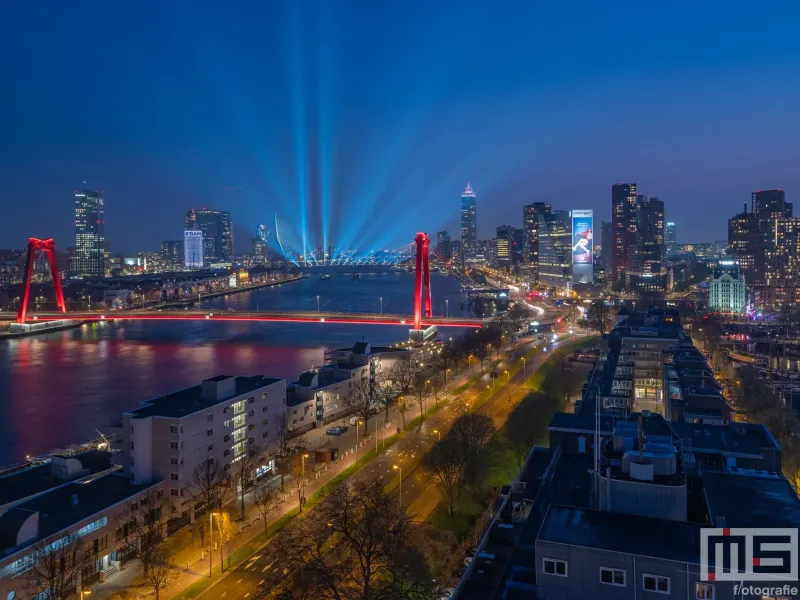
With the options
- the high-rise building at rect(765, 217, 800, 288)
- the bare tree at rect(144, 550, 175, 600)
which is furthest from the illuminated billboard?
the bare tree at rect(144, 550, 175, 600)

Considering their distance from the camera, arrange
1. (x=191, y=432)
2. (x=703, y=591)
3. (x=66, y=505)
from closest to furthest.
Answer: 1. (x=703, y=591)
2. (x=66, y=505)
3. (x=191, y=432)

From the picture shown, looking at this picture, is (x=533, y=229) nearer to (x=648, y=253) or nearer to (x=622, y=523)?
(x=648, y=253)

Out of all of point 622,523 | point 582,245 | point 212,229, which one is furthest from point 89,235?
point 622,523

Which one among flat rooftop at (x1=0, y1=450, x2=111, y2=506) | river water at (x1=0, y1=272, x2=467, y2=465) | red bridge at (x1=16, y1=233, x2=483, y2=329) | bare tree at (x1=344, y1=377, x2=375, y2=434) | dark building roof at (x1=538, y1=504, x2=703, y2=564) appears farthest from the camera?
red bridge at (x1=16, y1=233, x2=483, y2=329)

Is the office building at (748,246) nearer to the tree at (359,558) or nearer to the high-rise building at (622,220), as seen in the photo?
the high-rise building at (622,220)

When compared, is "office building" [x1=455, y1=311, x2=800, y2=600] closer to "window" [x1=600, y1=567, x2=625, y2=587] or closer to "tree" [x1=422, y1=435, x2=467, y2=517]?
"window" [x1=600, y1=567, x2=625, y2=587]

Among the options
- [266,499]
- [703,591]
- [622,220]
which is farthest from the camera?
[622,220]

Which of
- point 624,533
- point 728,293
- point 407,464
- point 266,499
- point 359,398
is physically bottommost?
point 407,464
